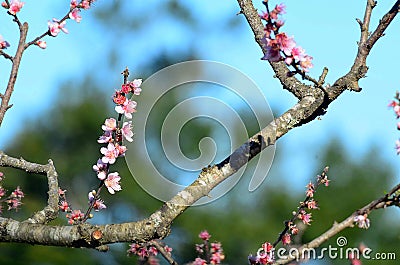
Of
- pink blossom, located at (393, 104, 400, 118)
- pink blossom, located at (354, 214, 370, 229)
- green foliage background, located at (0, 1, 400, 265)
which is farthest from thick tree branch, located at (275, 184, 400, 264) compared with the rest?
green foliage background, located at (0, 1, 400, 265)

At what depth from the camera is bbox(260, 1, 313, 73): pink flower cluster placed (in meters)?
1.66

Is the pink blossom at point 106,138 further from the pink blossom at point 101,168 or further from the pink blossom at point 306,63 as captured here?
the pink blossom at point 306,63

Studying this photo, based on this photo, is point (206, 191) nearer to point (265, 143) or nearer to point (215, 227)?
point (265, 143)

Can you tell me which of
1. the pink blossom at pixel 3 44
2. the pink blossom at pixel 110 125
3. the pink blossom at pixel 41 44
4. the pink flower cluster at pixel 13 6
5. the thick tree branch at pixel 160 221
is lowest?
the thick tree branch at pixel 160 221

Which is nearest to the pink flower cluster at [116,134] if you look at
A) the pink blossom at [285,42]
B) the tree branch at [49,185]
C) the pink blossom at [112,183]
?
the pink blossom at [112,183]

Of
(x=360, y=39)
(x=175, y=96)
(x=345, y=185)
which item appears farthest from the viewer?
(x=345, y=185)

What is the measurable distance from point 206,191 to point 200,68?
1382cm

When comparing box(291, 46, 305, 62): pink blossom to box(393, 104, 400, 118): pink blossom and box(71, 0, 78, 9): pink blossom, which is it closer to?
box(393, 104, 400, 118): pink blossom

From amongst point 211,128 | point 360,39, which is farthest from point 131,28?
point 360,39

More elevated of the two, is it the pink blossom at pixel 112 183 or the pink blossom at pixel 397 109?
the pink blossom at pixel 112 183

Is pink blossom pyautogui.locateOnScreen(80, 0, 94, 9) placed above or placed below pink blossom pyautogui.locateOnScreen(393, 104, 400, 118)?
above

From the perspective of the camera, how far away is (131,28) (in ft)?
55.9

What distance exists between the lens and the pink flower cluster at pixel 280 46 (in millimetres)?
1664

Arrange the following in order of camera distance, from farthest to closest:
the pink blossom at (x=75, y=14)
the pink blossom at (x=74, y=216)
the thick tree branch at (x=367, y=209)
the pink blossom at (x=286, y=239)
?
the pink blossom at (x=286, y=239)
the pink blossom at (x=75, y=14)
the pink blossom at (x=74, y=216)
the thick tree branch at (x=367, y=209)
